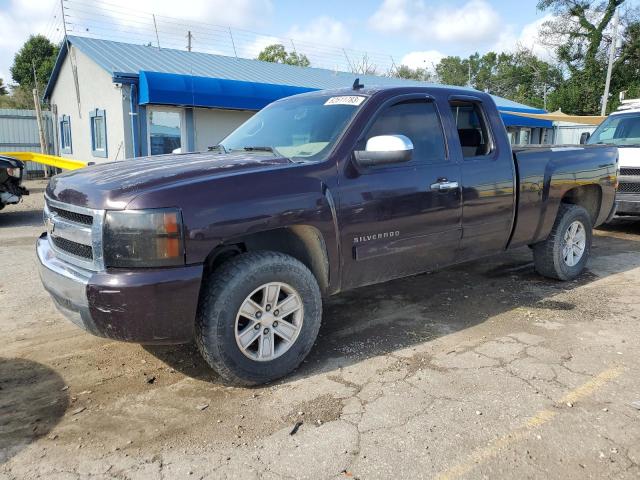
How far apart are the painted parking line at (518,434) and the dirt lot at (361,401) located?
1cm

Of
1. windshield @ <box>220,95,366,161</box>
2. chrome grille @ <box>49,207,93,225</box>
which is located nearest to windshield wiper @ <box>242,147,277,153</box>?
windshield @ <box>220,95,366,161</box>

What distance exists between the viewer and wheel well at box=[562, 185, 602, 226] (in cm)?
601

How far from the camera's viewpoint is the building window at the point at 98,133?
15.9 meters

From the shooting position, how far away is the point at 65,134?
20812 mm

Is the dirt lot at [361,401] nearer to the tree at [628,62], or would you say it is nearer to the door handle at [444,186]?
the door handle at [444,186]

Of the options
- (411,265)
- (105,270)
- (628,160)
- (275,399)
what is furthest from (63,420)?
(628,160)

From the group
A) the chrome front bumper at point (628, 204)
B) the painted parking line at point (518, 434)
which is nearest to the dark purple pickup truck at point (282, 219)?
the painted parking line at point (518, 434)

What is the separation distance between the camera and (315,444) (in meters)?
2.81

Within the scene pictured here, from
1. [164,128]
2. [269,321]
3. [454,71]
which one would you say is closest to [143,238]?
[269,321]

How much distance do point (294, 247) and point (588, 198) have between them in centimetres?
426

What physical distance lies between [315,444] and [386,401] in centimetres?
63

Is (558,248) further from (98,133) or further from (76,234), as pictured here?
(98,133)

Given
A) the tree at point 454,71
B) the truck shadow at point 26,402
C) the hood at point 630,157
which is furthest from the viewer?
the tree at point 454,71

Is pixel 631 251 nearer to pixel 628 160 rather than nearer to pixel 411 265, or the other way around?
pixel 628 160
